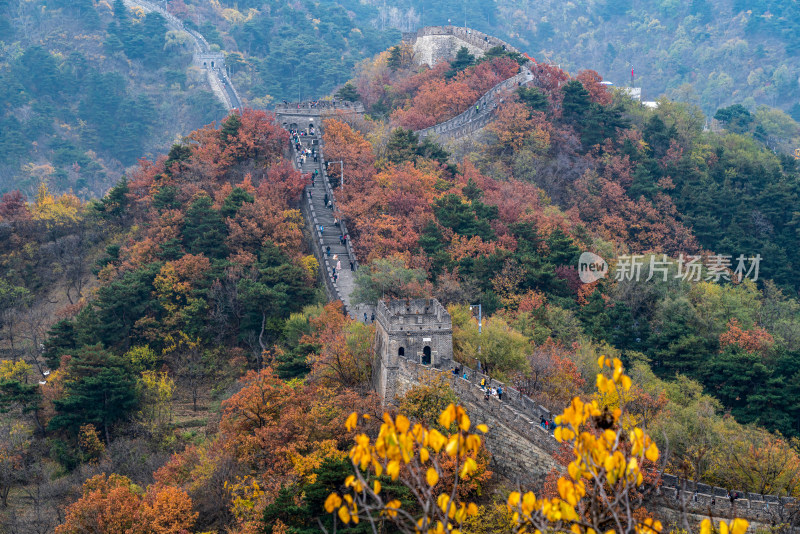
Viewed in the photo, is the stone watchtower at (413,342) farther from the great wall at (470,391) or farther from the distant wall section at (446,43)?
the distant wall section at (446,43)

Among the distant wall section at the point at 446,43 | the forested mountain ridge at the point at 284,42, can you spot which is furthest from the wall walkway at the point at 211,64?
the distant wall section at the point at 446,43

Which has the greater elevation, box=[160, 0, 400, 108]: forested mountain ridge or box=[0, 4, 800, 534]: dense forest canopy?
box=[160, 0, 400, 108]: forested mountain ridge

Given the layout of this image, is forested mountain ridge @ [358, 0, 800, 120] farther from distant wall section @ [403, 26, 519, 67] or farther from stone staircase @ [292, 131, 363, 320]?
stone staircase @ [292, 131, 363, 320]

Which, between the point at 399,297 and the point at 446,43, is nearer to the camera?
the point at 399,297

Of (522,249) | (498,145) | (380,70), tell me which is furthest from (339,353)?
(380,70)

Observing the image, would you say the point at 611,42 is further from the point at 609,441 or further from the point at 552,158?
the point at 609,441

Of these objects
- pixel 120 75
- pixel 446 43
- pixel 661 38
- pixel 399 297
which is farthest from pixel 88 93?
pixel 661 38

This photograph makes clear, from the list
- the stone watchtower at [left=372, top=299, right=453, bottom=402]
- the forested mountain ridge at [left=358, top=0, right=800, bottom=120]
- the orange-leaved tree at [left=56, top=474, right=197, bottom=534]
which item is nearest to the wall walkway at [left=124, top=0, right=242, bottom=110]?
the forested mountain ridge at [left=358, top=0, right=800, bottom=120]

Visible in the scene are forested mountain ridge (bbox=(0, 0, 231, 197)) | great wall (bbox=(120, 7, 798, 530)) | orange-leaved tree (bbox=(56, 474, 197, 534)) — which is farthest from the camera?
forested mountain ridge (bbox=(0, 0, 231, 197))

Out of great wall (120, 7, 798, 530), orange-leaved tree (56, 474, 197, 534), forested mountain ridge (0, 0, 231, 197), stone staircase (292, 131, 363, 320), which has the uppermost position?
forested mountain ridge (0, 0, 231, 197)

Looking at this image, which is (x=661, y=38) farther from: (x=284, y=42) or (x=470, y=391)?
(x=470, y=391)

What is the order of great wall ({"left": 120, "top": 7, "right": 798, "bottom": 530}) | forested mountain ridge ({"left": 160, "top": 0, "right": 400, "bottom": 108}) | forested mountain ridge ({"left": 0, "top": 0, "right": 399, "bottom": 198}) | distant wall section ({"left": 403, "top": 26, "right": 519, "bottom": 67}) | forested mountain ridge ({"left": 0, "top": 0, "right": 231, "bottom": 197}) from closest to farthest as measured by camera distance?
great wall ({"left": 120, "top": 7, "right": 798, "bottom": 530}) < distant wall section ({"left": 403, "top": 26, "right": 519, "bottom": 67}) < forested mountain ridge ({"left": 0, "top": 0, "right": 231, "bottom": 197}) < forested mountain ridge ({"left": 0, "top": 0, "right": 399, "bottom": 198}) < forested mountain ridge ({"left": 160, "top": 0, "right": 400, "bottom": 108})
